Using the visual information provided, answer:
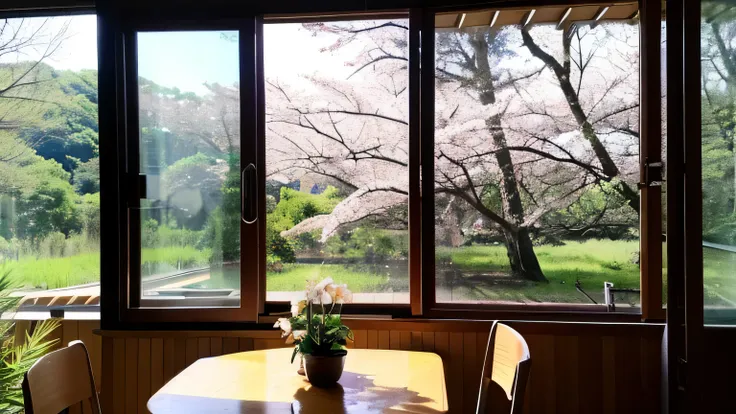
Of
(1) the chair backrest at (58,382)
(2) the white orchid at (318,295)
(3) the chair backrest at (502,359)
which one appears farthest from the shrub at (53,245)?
(3) the chair backrest at (502,359)

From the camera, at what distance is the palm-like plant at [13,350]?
2283 mm

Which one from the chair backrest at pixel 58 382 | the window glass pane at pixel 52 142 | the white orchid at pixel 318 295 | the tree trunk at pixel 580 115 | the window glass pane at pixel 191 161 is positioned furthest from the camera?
the window glass pane at pixel 52 142

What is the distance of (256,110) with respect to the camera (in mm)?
2484

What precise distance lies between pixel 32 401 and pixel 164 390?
1.26 feet

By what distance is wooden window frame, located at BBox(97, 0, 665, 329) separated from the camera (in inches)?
94.3

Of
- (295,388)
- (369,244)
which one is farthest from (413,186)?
(295,388)

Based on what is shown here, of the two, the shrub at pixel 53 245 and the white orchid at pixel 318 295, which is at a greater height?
the shrub at pixel 53 245

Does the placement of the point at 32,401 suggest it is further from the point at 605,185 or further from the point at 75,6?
the point at 605,185

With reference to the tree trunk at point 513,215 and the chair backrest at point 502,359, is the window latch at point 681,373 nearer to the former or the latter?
the chair backrest at point 502,359

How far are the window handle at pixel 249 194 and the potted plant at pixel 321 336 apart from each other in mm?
846

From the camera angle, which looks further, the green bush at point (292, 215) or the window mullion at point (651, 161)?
the green bush at point (292, 215)

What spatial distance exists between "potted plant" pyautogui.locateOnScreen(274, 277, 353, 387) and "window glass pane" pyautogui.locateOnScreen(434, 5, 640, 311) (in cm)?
86

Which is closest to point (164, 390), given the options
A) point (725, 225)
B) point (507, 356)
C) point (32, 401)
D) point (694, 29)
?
point (32, 401)

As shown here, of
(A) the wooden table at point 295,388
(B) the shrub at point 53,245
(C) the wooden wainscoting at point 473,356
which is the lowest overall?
(C) the wooden wainscoting at point 473,356
